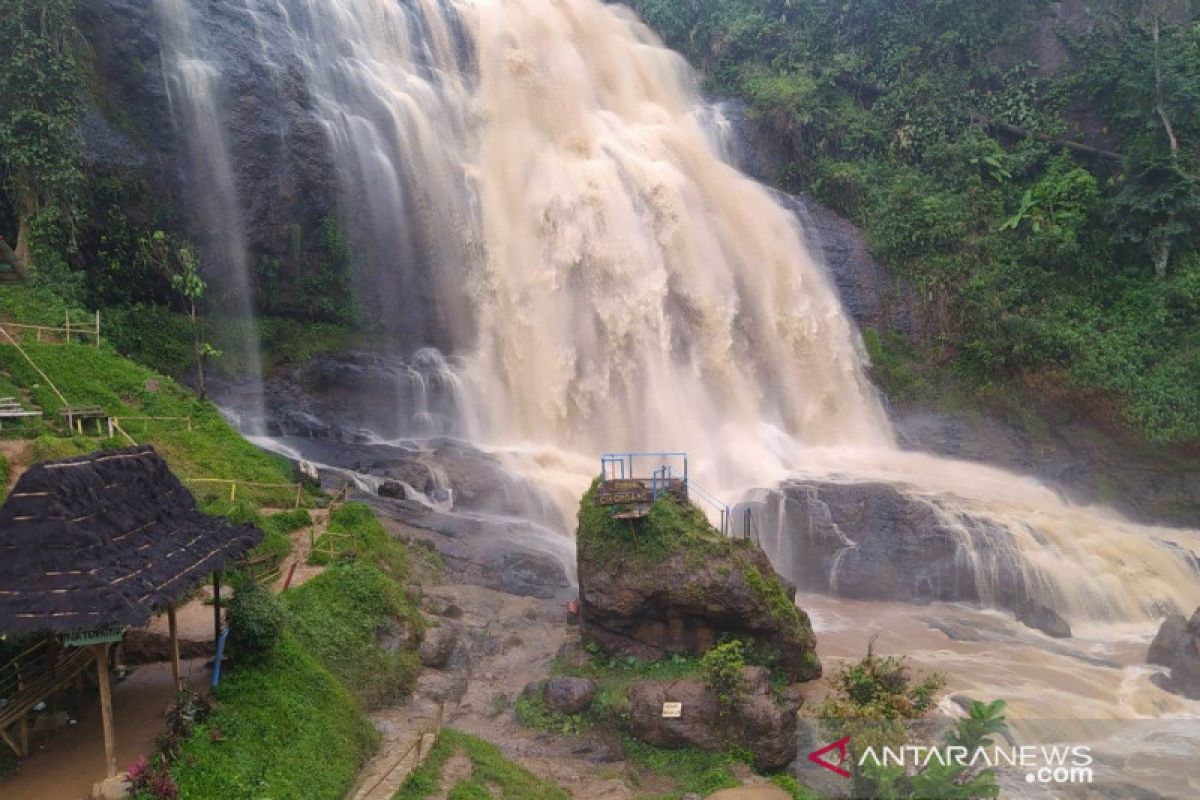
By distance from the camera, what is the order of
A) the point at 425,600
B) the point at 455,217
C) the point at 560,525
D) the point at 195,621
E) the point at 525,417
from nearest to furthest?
the point at 195,621, the point at 425,600, the point at 560,525, the point at 525,417, the point at 455,217

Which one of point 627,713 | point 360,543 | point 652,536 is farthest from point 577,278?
point 627,713

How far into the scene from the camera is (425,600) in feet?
63.0

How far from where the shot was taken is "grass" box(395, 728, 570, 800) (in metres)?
12.6

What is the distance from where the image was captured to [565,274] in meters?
30.5

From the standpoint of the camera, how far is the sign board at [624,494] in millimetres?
17391

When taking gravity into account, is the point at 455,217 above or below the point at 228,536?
above

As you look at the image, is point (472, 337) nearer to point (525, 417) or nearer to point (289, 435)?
point (525, 417)

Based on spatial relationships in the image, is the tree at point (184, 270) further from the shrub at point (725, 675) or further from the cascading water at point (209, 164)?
the shrub at point (725, 675)

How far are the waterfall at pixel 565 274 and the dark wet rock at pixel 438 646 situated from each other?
25.0 feet

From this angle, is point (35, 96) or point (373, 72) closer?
point (35, 96)

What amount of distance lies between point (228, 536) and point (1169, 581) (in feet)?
75.9

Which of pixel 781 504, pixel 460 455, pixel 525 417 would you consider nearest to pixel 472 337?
pixel 525 417

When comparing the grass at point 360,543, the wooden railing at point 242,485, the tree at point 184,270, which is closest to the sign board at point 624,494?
the grass at point 360,543

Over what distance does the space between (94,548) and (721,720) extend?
33.5ft
